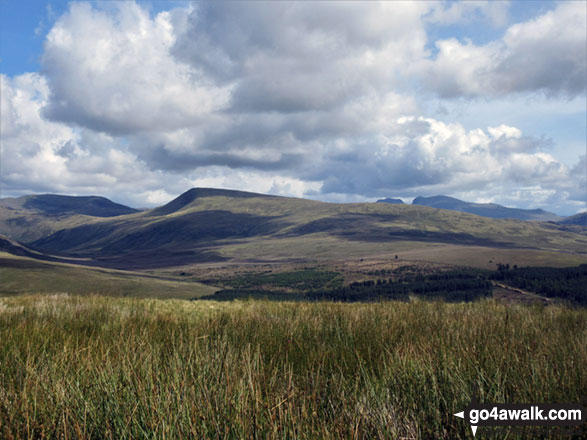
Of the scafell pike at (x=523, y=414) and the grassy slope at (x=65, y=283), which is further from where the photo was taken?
the grassy slope at (x=65, y=283)

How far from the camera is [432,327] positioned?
6.42m

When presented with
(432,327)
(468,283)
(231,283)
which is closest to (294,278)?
(231,283)

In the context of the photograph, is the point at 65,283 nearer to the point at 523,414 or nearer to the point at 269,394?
the point at 269,394

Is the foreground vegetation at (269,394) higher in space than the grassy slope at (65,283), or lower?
higher

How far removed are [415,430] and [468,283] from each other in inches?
5176

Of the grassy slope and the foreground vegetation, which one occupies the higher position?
the foreground vegetation

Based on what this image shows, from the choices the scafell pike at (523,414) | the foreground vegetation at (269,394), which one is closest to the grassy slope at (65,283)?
the foreground vegetation at (269,394)

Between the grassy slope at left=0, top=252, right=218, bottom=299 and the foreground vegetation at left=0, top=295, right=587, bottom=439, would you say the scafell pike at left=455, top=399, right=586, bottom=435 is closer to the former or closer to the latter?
the foreground vegetation at left=0, top=295, right=587, bottom=439

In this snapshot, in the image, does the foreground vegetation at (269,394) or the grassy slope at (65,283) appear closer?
the foreground vegetation at (269,394)

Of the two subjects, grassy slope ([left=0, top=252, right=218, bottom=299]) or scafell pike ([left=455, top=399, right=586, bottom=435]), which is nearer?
scafell pike ([left=455, top=399, right=586, bottom=435])

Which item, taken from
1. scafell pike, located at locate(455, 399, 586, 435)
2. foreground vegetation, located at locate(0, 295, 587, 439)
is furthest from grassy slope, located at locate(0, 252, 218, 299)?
scafell pike, located at locate(455, 399, 586, 435)

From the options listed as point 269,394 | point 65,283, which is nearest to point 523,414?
point 269,394

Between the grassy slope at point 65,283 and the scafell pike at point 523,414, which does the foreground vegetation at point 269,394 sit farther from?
the grassy slope at point 65,283

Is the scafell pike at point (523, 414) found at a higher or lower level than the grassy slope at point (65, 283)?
higher
